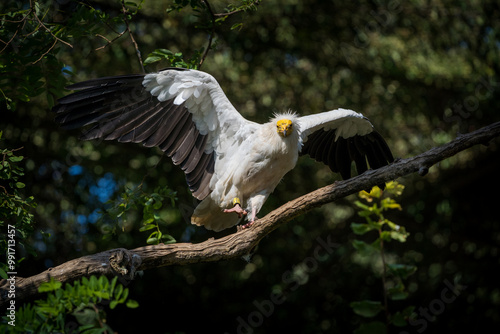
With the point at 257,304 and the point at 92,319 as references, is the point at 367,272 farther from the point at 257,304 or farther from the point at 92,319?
the point at 92,319

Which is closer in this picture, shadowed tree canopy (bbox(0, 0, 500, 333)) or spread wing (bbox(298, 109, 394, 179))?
spread wing (bbox(298, 109, 394, 179))

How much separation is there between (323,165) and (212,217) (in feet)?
8.66

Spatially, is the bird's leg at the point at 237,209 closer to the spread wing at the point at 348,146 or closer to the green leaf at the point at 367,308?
the spread wing at the point at 348,146

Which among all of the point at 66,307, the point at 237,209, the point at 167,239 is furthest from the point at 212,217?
the point at 66,307

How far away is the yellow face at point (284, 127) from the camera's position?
4754 mm

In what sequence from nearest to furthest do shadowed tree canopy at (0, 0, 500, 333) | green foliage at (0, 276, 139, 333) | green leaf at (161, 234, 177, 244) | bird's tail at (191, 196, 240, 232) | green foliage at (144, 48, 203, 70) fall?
green foliage at (0, 276, 139, 333)
green leaf at (161, 234, 177, 244)
green foliage at (144, 48, 203, 70)
bird's tail at (191, 196, 240, 232)
shadowed tree canopy at (0, 0, 500, 333)

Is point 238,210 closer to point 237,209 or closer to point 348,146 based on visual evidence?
point 237,209

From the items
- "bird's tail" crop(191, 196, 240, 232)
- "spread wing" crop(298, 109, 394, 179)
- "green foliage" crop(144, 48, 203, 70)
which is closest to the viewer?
"green foliage" crop(144, 48, 203, 70)

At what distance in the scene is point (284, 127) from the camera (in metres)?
4.75

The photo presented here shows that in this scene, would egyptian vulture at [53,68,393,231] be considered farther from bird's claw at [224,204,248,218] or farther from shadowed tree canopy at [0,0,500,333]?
shadowed tree canopy at [0,0,500,333]

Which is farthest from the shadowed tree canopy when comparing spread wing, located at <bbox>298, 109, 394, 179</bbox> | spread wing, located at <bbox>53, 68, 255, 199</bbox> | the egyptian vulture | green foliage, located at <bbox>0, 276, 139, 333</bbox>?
green foliage, located at <bbox>0, 276, 139, 333</bbox>

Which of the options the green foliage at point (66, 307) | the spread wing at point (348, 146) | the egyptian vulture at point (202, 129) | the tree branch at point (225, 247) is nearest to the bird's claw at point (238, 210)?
the egyptian vulture at point (202, 129)

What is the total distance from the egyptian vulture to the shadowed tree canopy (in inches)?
80.1

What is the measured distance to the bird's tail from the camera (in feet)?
17.1
